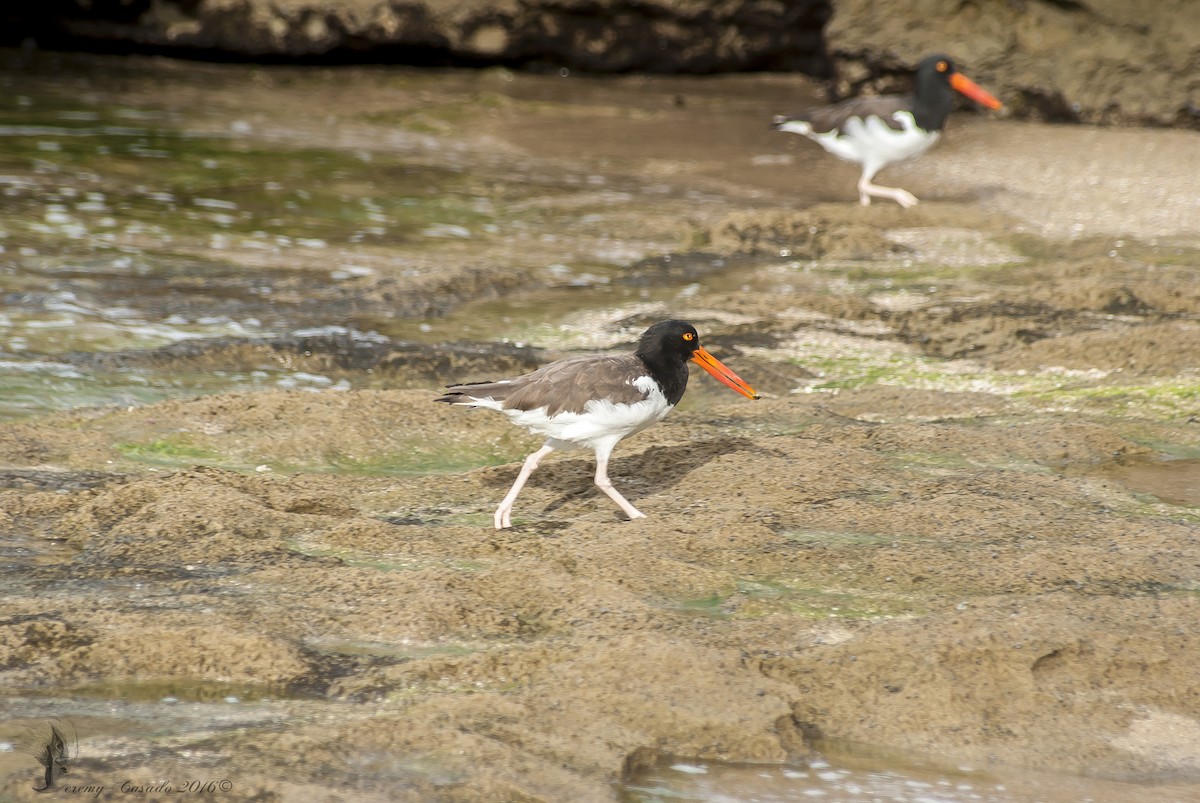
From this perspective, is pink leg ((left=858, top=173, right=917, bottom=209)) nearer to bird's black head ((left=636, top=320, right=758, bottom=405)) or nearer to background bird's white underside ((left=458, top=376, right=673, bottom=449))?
bird's black head ((left=636, top=320, right=758, bottom=405))

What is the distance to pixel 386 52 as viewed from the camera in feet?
56.3

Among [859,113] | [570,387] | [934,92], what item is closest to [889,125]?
[859,113]

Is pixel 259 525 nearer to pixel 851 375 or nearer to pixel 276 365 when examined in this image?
pixel 276 365

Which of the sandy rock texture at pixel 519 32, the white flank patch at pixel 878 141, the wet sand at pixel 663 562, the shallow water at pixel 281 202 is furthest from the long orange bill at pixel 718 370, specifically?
the sandy rock texture at pixel 519 32

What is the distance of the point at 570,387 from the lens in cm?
534

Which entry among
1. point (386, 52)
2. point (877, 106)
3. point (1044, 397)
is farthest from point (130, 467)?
point (386, 52)

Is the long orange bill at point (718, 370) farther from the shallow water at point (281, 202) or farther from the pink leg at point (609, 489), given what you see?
the shallow water at point (281, 202)

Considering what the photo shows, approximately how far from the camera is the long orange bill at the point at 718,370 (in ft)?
18.9

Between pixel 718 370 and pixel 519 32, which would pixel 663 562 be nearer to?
pixel 718 370

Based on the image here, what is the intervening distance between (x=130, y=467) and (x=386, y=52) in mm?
12056

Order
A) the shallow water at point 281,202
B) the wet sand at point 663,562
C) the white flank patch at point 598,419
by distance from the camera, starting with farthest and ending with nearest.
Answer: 1. the shallow water at point 281,202
2. the white flank patch at point 598,419
3. the wet sand at point 663,562

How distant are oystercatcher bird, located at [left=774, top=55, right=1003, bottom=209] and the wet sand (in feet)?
7.75

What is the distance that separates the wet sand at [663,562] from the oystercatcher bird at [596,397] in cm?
28

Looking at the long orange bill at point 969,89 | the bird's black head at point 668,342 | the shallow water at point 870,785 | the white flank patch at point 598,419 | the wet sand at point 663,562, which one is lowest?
the shallow water at point 870,785
